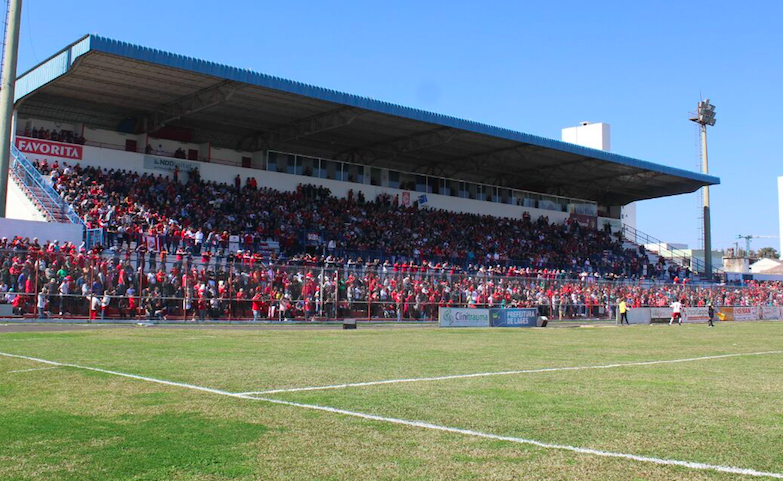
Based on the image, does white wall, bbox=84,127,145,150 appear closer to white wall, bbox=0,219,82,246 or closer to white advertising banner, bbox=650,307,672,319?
white wall, bbox=0,219,82,246

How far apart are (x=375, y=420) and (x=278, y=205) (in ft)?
140

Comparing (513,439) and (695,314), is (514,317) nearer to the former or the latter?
(695,314)

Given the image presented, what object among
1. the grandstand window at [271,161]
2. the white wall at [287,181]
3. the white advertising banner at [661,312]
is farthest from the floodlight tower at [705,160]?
the grandstand window at [271,161]

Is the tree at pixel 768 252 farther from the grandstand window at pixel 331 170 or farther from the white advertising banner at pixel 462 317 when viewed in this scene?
the white advertising banner at pixel 462 317

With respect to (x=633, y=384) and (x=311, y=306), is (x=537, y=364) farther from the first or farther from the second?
(x=311, y=306)

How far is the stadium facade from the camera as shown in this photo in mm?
41719

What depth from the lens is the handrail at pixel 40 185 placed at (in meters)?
35.7

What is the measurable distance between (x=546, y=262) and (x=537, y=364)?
4639 centimetres

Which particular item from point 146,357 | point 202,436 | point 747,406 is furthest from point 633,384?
point 146,357

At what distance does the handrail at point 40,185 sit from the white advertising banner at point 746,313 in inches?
1655

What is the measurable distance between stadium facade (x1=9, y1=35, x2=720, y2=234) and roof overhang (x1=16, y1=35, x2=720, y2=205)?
102 millimetres

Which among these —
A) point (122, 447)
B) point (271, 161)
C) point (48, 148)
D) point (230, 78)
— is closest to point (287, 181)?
point (271, 161)

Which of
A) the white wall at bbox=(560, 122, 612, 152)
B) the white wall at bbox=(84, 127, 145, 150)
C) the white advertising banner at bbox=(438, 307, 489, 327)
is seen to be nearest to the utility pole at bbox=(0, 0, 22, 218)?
the white wall at bbox=(84, 127, 145, 150)

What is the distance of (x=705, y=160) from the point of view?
74812 mm
